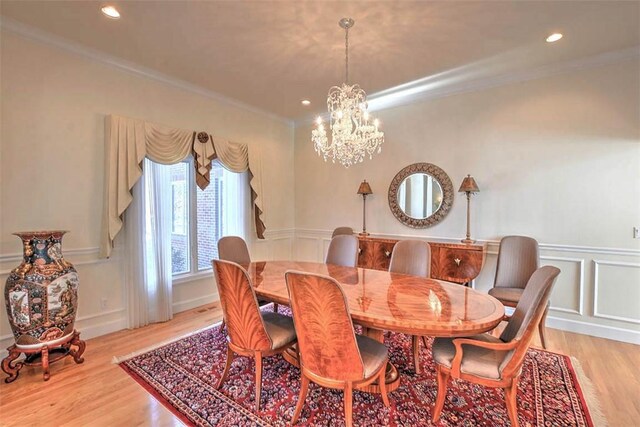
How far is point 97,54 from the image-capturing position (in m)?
3.01

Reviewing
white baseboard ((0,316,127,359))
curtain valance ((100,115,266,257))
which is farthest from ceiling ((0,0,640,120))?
white baseboard ((0,316,127,359))

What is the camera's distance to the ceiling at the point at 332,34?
7.53 ft

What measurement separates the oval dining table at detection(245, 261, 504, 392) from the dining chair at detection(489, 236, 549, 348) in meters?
1.30

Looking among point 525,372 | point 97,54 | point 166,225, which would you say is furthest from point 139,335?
point 525,372

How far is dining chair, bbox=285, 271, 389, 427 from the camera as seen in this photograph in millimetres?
1564

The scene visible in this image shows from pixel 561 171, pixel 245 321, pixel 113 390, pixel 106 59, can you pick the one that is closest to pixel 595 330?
pixel 561 171

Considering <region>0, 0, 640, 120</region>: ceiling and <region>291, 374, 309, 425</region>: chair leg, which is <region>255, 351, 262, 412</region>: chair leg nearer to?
<region>291, 374, 309, 425</region>: chair leg

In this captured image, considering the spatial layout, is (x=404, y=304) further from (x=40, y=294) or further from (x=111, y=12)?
(x=111, y=12)

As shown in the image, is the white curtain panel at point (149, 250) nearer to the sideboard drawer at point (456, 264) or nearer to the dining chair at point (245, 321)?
the dining chair at point (245, 321)

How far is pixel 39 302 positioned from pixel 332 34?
3217 millimetres

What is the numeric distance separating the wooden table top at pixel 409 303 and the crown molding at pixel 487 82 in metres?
2.62

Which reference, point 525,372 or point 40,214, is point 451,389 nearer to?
point 525,372

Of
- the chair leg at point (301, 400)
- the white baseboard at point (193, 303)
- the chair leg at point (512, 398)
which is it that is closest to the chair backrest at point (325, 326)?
the chair leg at point (301, 400)

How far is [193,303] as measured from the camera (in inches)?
158
